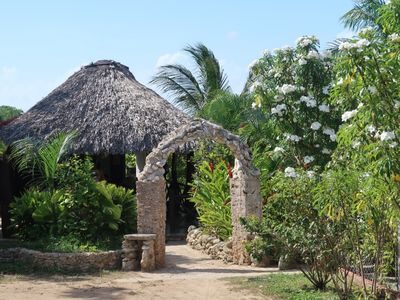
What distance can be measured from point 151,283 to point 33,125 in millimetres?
6504

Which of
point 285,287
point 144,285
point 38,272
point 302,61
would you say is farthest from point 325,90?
point 38,272

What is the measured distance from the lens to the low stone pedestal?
1092cm

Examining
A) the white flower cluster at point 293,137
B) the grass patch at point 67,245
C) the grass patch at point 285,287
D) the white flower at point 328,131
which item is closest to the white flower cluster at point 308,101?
the white flower at point 328,131

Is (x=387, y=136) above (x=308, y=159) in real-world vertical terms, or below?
below

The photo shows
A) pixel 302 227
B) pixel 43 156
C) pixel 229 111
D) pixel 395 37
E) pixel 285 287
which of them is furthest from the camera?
pixel 229 111

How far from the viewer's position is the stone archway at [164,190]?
11.2 metres

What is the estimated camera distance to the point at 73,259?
10.9m

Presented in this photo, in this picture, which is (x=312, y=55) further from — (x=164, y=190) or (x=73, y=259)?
(x=73, y=259)

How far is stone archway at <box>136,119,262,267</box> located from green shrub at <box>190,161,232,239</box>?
844mm

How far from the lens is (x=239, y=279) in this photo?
400 inches

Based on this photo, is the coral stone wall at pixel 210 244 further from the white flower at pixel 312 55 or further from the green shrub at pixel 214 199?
the white flower at pixel 312 55

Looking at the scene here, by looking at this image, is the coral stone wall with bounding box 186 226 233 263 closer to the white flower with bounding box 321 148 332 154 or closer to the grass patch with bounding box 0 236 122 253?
the grass patch with bounding box 0 236 122 253

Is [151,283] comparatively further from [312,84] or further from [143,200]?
[312,84]

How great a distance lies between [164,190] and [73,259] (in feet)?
6.07
